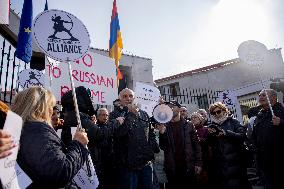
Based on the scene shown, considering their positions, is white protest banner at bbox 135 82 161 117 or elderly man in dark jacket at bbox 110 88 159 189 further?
white protest banner at bbox 135 82 161 117

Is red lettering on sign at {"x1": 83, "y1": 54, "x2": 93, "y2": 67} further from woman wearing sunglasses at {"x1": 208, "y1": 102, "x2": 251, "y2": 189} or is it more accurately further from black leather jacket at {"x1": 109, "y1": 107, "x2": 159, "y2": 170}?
woman wearing sunglasses at {"x1": 208, "y1": 102, "x2": 251, "y2": 189}

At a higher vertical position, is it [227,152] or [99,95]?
[99,95]

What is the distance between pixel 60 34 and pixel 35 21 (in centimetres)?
33

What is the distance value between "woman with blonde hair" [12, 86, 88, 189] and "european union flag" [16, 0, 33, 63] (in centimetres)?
450

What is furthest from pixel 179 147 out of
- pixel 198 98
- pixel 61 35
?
pixel 198 98

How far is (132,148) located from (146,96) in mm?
1788

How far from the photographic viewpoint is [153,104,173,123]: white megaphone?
5.28 metres

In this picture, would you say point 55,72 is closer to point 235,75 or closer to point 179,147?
point 179,147

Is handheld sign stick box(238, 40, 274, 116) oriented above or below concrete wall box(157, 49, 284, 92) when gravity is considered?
below

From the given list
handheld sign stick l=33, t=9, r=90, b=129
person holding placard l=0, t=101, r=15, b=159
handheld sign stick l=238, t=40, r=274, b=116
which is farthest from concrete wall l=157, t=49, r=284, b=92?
person holding placard l=0, t=101, r=15, b=159

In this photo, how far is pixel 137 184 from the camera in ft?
15.9

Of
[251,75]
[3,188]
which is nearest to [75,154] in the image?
[3,188]

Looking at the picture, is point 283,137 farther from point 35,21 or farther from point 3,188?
point 3,188

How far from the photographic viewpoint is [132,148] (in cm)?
491
